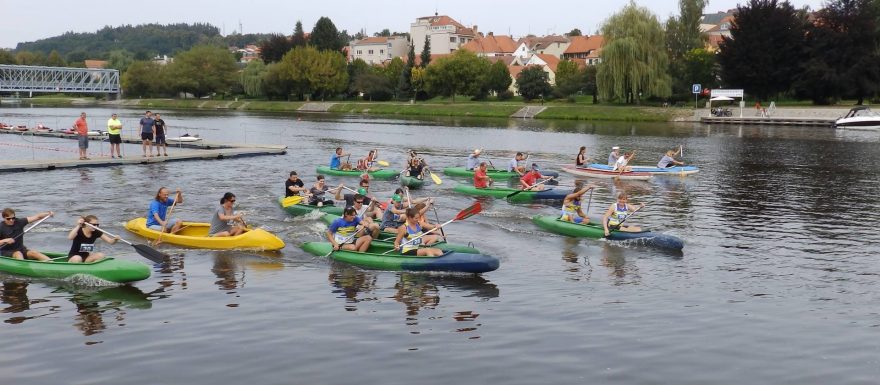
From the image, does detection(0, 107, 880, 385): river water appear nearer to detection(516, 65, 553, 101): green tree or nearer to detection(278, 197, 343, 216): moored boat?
detection(278, 197, 343, 216): moored boat

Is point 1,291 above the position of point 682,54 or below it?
below

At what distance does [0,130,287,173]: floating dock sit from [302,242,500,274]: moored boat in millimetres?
22108

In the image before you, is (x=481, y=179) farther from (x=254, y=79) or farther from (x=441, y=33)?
(x=441, y=33)

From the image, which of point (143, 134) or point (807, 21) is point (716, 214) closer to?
point (143, 134)

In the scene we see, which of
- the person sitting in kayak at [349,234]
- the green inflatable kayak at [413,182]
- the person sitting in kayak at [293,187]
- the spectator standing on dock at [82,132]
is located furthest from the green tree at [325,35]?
the person sitting in kayak at [349,234]

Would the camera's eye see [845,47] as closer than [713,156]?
No

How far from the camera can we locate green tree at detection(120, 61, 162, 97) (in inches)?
5748

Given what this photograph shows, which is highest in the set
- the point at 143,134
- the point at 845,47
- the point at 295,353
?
the point at 845,47

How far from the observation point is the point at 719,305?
16.1 metres

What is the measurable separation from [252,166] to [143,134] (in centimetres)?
536

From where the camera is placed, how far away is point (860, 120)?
231 feet

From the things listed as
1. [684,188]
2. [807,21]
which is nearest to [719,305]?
[684,188]

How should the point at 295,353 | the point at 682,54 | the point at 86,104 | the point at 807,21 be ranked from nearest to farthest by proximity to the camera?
the point at 295,353, the point at 807,21, the point at 682,54, the point at 86,104

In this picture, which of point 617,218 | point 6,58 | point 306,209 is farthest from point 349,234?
point 6,58
